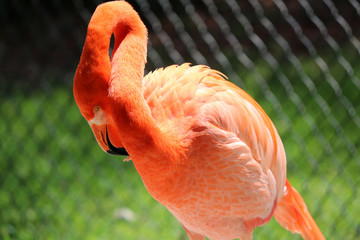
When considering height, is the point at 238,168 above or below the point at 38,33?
above

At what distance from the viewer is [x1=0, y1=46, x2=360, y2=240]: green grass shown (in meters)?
2.03

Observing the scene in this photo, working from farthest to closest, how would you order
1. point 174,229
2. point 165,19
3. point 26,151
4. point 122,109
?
point 165,19 < point 26,151 < point 174,229 < point 122,109

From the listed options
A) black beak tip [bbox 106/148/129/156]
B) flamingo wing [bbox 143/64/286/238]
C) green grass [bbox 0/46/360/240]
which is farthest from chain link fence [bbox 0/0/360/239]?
black beak tip [bbox 106/148/129/156]

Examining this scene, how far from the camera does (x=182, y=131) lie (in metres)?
1.12

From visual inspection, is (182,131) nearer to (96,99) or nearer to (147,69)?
(96,99)

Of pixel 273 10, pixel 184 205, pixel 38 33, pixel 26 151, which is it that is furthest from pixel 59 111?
pixel 184 205

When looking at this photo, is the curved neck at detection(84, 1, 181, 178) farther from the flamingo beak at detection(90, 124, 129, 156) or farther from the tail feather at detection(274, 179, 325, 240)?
the tail feather at detection(274, 179, 325, 240)

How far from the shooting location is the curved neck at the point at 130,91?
0.99 metres

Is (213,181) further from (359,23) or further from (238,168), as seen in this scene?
(359,23)

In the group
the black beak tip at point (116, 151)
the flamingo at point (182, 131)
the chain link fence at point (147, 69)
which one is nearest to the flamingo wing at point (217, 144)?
the flamingo at point (182, 131)

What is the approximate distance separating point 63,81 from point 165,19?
0.83 m

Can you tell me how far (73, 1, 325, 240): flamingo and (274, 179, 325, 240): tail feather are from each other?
0.11 metres

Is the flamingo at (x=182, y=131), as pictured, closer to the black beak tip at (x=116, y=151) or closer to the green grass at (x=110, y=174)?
the black beak tip at (x=116, y=151)

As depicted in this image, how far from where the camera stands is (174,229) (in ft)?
6.77
